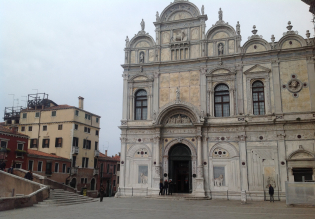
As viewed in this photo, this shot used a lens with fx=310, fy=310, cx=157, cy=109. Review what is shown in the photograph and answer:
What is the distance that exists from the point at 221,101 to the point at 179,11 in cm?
1018

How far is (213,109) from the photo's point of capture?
28.5m

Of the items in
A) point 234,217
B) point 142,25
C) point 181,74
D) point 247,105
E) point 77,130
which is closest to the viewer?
point 234,217

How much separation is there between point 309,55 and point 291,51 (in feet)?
4.95

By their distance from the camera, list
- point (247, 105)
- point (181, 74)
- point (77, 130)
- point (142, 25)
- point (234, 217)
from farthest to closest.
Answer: point (77, 130) → point (142, 25) → point (181, 74) → point (247, 105) → point (234, 217)

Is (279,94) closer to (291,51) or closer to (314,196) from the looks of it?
(291,51)

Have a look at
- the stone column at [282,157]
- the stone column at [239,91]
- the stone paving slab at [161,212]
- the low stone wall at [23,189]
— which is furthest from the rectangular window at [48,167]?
the stone column at [282,157]

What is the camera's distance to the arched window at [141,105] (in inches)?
1201

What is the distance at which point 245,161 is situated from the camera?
86.8 feet

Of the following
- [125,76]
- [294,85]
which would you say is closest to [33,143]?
[125,76]

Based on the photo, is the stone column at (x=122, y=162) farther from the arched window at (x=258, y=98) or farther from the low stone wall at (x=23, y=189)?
the arched window at (x=258, y=98)

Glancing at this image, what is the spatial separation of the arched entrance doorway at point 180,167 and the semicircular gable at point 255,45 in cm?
1072

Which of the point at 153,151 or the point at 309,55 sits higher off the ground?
the point at 309,55

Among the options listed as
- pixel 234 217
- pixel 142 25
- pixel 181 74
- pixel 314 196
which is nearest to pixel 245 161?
pixel 314 196

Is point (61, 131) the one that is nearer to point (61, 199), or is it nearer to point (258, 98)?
point (61, 199)
